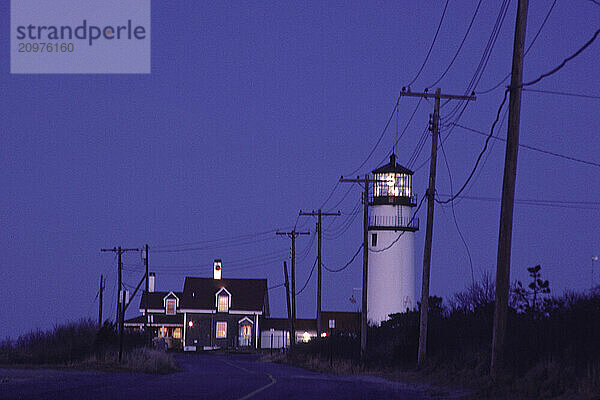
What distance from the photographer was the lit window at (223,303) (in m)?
86.9

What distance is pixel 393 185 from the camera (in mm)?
53438

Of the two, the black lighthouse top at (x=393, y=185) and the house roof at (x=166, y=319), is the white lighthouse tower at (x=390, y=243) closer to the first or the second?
the black lighthouse top at (x=393, y=185)

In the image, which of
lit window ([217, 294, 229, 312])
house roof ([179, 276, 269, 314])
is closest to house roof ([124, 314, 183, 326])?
house roof ([179, 276, 269, 314])

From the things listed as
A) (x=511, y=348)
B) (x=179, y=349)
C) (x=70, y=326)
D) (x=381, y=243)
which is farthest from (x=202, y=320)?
(x=511, y=348)

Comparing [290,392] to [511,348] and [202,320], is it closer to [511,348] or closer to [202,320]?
[511,348]

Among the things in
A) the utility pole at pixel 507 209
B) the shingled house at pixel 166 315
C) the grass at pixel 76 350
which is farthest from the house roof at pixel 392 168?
the shingled house at pixel 166 315

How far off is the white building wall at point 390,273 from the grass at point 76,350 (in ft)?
56.5

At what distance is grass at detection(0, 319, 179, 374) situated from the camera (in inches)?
1403

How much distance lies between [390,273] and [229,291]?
3701cm

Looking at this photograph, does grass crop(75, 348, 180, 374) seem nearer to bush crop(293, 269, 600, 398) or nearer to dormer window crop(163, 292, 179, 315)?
bush crop(293, 269, 600, 398)

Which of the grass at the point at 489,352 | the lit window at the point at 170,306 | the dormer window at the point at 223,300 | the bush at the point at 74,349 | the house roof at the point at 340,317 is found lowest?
the house roof at the point at 340,317

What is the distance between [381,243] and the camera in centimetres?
5419

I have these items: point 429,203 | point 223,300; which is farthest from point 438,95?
point 223,300

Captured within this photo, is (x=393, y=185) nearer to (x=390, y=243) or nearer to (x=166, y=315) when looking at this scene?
(x=390, y=243)
